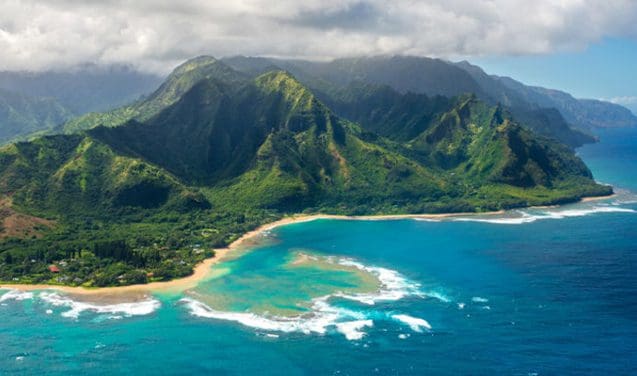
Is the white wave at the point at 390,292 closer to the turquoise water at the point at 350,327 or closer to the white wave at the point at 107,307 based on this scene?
the turquoise water at the point at 350,327

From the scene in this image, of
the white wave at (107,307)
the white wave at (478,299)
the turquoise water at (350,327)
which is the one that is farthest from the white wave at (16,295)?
the white wave at (478,299)

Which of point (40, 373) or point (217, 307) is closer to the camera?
point (40, 373)

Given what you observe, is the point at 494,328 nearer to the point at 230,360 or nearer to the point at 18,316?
the point at 230,360

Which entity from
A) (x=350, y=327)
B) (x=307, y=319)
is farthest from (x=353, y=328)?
(x=307, y=319)

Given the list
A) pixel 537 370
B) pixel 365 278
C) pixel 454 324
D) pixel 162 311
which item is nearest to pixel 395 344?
pixel 454 324

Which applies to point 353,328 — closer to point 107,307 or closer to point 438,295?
point 438,295
